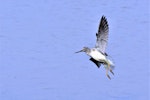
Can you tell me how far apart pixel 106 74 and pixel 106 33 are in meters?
0.66

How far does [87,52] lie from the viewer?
33.0 metres

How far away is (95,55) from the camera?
32.8 m

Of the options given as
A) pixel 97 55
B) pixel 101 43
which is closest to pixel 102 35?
pixel 101 43

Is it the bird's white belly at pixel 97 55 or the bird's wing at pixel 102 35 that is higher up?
the bird's wing at pixel 102 35

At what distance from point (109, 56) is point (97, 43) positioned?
385mm

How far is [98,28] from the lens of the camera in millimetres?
32812

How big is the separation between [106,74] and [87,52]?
45 centimetres

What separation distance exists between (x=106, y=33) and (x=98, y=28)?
0.14m

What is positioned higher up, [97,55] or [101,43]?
[101,43]

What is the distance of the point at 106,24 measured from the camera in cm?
3278

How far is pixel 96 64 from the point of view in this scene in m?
33.2

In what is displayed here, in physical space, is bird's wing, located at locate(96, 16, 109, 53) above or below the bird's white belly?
above

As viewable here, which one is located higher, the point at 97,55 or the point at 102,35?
the point at 102,35

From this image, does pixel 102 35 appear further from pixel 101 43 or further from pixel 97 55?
pixel 97 55
